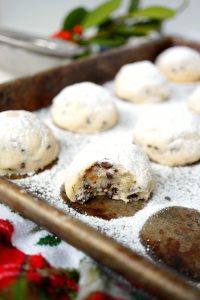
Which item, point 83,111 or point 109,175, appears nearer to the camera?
point 109,175

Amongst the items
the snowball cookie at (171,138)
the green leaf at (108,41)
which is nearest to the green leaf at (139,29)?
the green leaf at (108,41)

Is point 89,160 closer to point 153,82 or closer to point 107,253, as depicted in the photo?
point 107,253

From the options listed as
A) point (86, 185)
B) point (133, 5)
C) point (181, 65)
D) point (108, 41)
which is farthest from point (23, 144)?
point (133, 5)

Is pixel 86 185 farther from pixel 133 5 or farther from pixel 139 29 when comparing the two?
pixel 133 5

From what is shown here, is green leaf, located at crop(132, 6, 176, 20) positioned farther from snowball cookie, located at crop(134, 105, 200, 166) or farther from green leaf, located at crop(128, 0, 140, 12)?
snowball cookie, located at crop(134, 105, 200, 166)

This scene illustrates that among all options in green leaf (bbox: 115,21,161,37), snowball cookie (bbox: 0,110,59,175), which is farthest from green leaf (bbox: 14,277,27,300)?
green leaf (bbox: 115,21,161,37)

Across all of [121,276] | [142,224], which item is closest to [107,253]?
[121,276]
